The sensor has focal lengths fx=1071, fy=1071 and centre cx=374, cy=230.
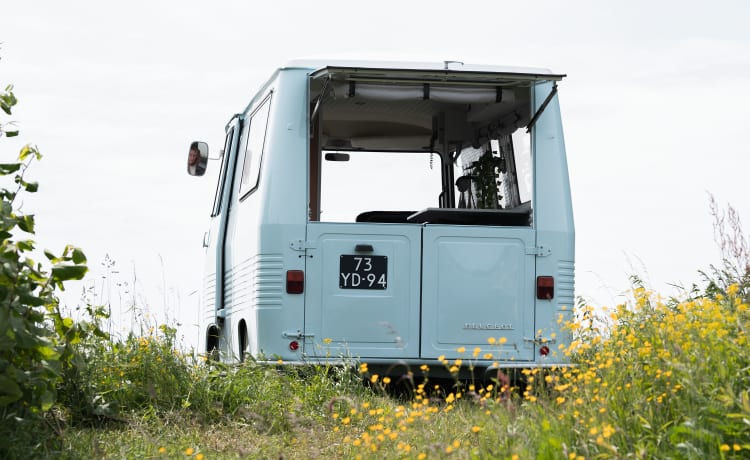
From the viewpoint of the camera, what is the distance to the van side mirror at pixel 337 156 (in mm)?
9703

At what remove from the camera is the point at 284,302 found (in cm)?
798

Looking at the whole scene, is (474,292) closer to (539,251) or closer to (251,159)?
(539,251)

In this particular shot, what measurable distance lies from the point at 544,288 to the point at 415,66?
1973 millimetres

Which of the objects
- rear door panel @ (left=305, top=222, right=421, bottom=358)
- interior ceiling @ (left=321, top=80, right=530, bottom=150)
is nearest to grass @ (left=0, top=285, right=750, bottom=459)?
rear door panel @ (left=305, top=222, right=421, bottom=358)

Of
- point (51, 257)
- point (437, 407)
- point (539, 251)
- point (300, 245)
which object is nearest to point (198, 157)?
point (300, 245)

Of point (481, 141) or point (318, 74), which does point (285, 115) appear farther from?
point (481, 141)

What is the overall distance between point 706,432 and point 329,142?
5.86m

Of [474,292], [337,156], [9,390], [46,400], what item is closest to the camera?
[9,390]

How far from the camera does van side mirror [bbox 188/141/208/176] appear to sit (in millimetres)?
10820

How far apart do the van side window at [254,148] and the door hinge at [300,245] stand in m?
0.87

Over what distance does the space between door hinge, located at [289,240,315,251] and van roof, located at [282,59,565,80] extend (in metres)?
1.31

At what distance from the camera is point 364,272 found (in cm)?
808

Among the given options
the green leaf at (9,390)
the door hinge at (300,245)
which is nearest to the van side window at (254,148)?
the door hinge at (300,245)

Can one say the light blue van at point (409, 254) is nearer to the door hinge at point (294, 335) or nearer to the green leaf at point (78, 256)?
the door hinge at point (294, 335)
